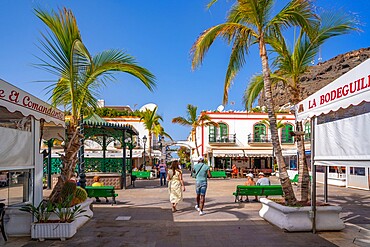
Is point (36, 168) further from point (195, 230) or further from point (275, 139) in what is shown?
point (275, 139)

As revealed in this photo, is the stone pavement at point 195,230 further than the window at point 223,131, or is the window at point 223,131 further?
the window at point 223,131

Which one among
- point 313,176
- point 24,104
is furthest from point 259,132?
point 24,104

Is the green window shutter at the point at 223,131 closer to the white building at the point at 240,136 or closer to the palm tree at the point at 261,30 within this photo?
the white building at the point at 240,136

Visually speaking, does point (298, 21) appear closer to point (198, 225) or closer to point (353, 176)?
point (198, 225)

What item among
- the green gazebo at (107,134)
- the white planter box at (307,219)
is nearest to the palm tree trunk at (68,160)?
the white planter box at (307,219)

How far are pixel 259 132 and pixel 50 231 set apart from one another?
1267 inches

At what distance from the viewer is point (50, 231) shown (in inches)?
272

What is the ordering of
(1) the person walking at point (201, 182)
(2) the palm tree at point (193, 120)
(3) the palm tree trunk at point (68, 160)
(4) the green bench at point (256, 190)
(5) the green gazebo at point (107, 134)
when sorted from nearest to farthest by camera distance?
(3) the palm tree trunk at point (68, 160)
(1) the person walking at point (201, 182)
(4) the green bench at point (256, 190)
(5) the green gazebo at point (107, 134)
(2) the palm tree at point (193, 120)

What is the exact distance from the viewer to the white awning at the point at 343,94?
17.3ft

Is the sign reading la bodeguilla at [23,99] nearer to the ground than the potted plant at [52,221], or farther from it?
farther from it

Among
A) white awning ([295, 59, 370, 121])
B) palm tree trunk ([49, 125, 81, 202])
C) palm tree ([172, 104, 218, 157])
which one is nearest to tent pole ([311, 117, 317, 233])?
white awning ([295, 59, 370, 121])

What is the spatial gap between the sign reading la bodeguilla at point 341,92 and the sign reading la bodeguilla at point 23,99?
5.62 meters

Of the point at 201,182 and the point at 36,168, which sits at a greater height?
the point at 36,168

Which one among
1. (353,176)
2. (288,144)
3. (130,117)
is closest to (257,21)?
(353,176)
